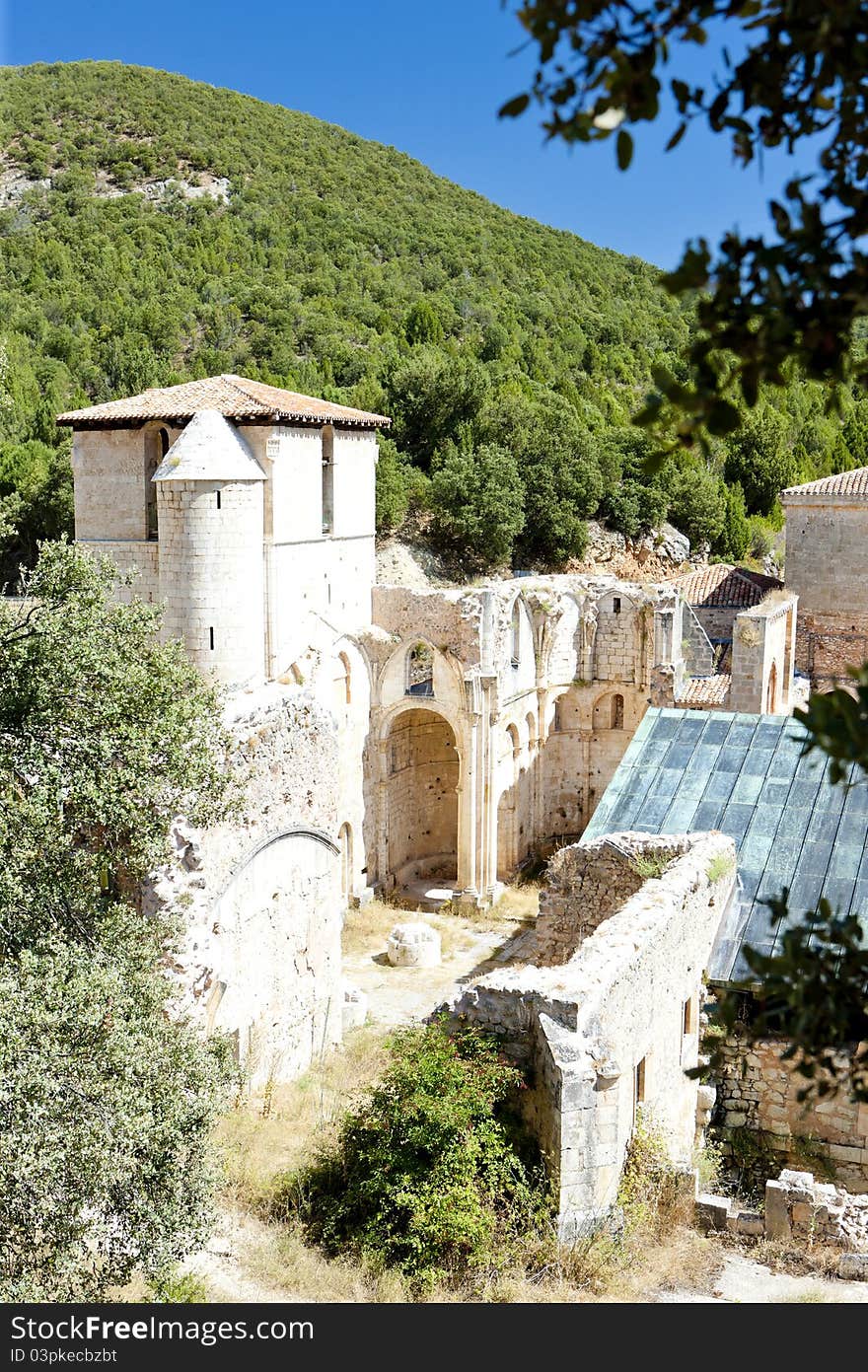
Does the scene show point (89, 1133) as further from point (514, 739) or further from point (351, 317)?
point (351, 317)

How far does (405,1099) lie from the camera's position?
25.0 ft

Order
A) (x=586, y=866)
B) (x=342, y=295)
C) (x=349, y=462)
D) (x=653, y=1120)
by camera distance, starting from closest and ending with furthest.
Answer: (x=653, y=1120) < (x=586, y=866) < (x=349, y=462) < (x=342, y=295)

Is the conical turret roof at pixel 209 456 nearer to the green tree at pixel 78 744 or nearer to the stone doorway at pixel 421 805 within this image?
the stone doorway at pixel 421 805

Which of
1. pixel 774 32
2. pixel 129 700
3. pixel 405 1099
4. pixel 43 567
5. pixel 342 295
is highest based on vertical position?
pixel 342 295

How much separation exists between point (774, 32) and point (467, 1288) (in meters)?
6.65

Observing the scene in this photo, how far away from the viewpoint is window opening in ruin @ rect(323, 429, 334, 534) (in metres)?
21.0

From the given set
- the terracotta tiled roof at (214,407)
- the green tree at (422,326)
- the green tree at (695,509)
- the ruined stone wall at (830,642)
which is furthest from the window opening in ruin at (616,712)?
the green tree at (422,326)

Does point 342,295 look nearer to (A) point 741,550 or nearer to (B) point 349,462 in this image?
A: (A) point 741,550

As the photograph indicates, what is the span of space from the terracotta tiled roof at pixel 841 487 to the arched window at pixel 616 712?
29.1 ft

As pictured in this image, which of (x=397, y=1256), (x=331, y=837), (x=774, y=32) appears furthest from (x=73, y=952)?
(x=774, y=32)

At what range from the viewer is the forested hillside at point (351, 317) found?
38.1 metres

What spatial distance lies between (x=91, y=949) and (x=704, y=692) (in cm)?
1774

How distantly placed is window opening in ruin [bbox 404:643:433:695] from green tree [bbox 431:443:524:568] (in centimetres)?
981

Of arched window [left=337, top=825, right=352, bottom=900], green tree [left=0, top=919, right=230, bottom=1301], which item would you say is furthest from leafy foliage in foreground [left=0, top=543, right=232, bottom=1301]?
arched window [left=337, top=825, right=352, bottom=900]
